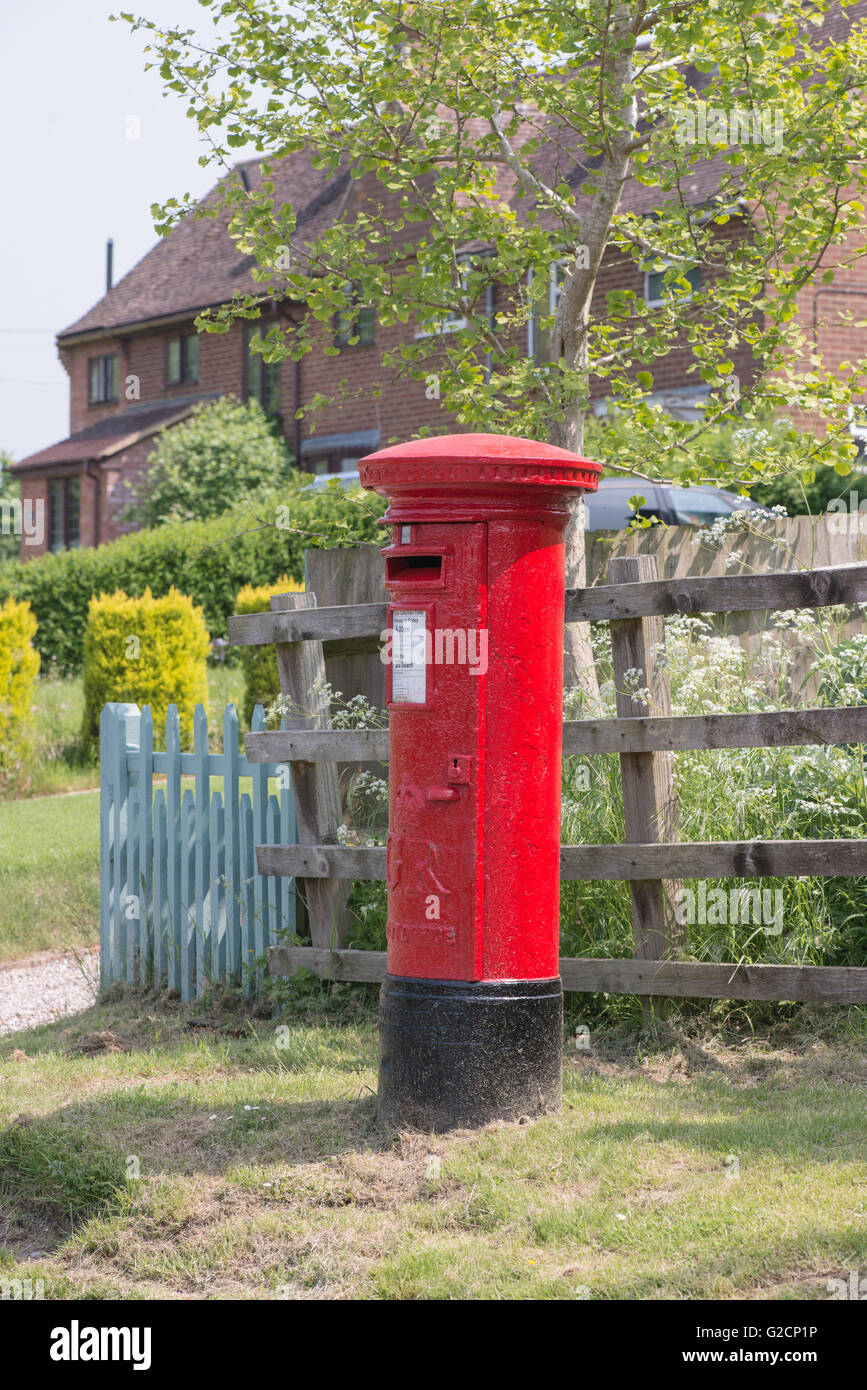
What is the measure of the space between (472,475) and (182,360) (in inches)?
1103

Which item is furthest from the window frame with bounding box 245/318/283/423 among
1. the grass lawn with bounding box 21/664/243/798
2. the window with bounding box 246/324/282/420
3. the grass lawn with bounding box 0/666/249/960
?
the grass lawn with bounding box 0/666/249/960

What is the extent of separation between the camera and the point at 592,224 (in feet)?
20.5

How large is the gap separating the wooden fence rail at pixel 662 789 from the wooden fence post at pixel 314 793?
16cm

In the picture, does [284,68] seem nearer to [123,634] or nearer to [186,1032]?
[186,1032]

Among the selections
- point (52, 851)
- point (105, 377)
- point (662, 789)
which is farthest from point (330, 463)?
point (662, 789)

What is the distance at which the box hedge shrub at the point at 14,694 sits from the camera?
1332cm

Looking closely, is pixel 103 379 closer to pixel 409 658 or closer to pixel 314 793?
pixel 314 793

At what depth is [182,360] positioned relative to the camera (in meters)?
30.6

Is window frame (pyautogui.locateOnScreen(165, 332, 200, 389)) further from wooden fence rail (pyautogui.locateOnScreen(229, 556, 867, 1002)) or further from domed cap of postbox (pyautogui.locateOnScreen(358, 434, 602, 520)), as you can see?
domed cap of postbox (pyautogui.locateOnScreen(358, 434, 602, 520))

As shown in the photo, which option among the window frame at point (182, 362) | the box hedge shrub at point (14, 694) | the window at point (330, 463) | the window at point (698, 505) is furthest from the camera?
the window frame at point (182, 362)

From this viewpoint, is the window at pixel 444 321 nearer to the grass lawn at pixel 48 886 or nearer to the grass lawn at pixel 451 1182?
the grass lawn at pixel 451 1182

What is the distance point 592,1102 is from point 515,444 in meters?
2.02

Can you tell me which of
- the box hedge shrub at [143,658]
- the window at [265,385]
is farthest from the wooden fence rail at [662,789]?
the window at [265,385]

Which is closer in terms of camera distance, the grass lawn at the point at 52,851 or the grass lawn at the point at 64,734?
the grass lawn at the point at 52,851
